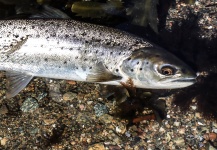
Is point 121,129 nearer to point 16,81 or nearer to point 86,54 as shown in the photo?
point 86,54

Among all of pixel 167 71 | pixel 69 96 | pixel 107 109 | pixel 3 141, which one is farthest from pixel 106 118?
pixel 3 141

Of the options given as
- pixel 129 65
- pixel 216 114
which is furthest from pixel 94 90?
pixel 216 114

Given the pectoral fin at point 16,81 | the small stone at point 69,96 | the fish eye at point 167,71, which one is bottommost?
the small stone at point 69,96

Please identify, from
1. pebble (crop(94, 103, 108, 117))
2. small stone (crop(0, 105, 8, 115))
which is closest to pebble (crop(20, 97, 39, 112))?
small stone (crop(0, 105, 8, 115))

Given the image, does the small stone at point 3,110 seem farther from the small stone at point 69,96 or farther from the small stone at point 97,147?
the small stone at point 97,147

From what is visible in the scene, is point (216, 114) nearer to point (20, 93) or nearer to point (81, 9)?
point (81, 9)

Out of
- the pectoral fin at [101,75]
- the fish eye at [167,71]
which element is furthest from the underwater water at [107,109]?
the fish eye at [167,71]
